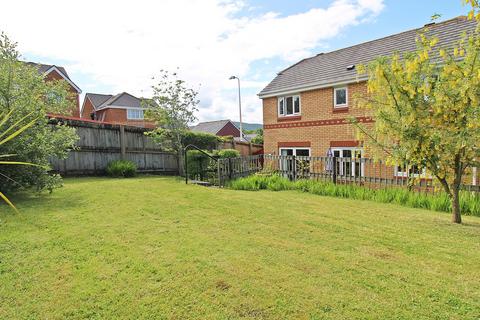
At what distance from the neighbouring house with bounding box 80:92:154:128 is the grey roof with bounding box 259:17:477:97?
26505 mm

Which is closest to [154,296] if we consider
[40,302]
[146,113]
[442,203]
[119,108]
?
[40,302]

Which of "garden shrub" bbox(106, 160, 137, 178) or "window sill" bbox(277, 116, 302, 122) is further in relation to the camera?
"window sill" bbox(277, 116, 302, 122)

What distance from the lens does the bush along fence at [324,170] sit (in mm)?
10945

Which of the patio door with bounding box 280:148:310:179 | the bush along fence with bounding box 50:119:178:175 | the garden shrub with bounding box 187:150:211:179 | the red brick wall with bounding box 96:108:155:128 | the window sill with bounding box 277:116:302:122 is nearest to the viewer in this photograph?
the patio door with bounding box 280:148:310:179

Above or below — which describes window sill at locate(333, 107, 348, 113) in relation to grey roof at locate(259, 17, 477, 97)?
below

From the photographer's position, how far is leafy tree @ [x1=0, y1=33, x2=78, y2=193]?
322 inches

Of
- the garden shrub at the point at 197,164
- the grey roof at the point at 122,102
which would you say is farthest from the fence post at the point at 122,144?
the grey roof at the point at 122,102

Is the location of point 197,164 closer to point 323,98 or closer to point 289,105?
point 289,105

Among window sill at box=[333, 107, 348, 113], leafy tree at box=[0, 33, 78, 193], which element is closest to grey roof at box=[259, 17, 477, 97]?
window sill at box=[333, 107, 348, 113]

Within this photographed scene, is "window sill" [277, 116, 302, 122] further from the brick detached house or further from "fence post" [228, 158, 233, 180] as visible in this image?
"fence post" [228, 158, 233, 180]

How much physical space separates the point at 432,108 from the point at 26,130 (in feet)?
31.1

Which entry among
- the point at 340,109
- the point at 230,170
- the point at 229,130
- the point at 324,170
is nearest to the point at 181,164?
the point at 230,170

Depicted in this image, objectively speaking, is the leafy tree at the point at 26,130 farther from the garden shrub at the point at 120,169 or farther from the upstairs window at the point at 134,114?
the upstairs window at the point at 134,114

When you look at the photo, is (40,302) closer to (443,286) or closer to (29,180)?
(443,286)
